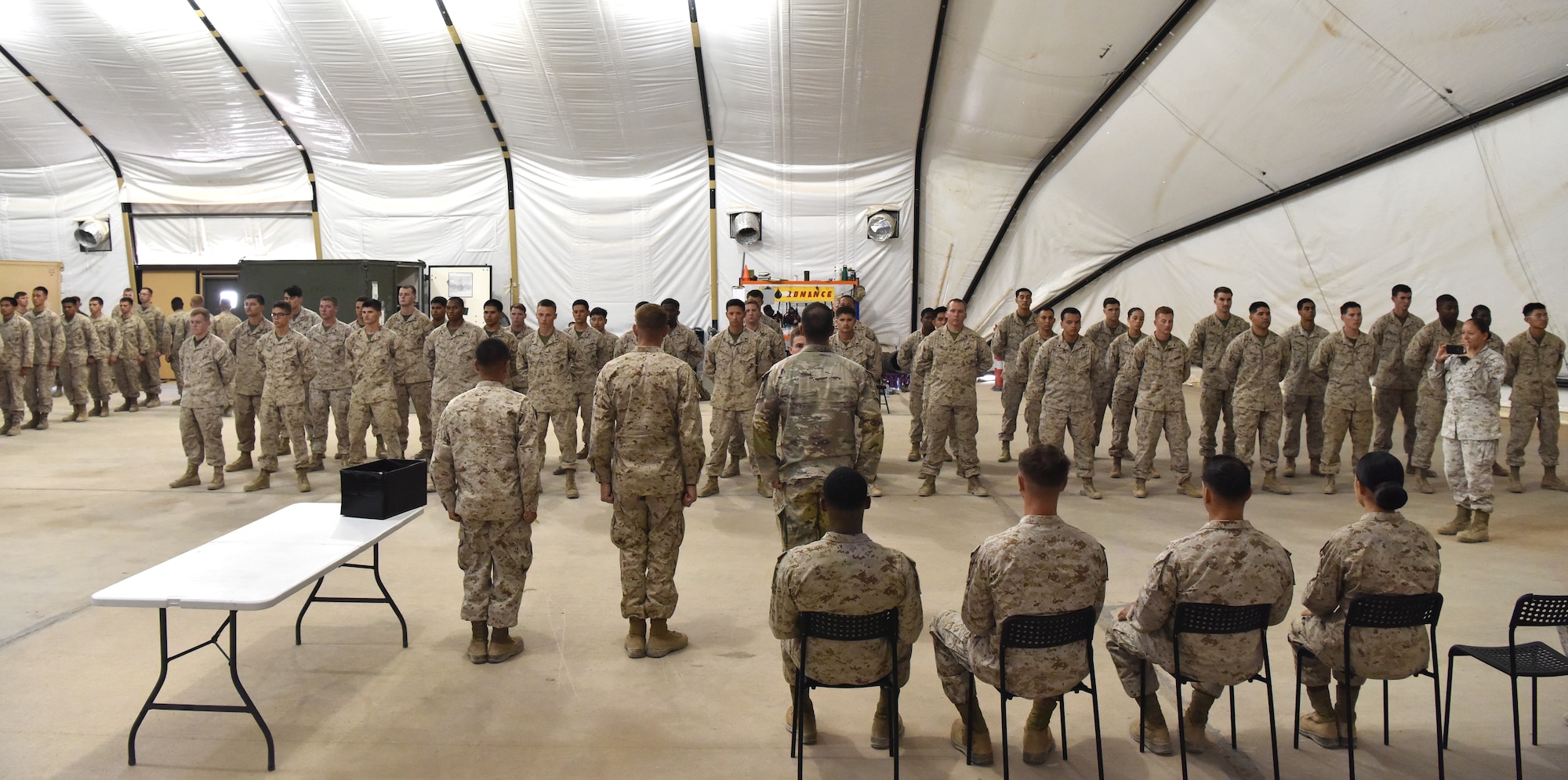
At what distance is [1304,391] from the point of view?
760 centimetres

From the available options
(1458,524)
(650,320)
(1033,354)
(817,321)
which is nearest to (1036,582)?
(817,321)

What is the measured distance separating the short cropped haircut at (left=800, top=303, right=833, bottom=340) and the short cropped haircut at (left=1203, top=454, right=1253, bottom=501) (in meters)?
1.78

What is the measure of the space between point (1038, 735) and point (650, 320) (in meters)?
2.38

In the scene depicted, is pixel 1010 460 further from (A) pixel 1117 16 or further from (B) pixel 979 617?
(B) pixel 979 617

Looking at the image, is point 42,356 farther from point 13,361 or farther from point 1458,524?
point 1458,524

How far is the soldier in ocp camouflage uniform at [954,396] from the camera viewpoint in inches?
278

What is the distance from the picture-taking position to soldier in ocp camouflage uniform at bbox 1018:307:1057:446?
Answer: 7.40m

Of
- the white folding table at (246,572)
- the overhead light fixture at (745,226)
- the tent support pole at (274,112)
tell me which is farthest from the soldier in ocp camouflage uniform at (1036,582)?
the tent support pole at (274,112)

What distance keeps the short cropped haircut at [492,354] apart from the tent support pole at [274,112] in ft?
39.8

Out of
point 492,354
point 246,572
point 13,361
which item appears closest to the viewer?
point 246,572

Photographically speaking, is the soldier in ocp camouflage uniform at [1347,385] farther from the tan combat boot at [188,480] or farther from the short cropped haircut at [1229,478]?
the tan combat boot at [188,480]

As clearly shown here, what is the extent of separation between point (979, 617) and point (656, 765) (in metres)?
1.28

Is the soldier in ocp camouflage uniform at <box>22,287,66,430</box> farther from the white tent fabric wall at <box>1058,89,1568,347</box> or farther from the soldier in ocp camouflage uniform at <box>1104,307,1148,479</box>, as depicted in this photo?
the white tent fabric wall at <box>1058,89,1568,347</box>

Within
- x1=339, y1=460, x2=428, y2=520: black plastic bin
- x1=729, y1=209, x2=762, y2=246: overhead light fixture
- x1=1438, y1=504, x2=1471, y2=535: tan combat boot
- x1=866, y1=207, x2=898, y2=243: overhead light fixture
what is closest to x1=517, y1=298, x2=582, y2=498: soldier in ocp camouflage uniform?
x1=339, y1=460, x2=428, y2=520: black plastic bin
